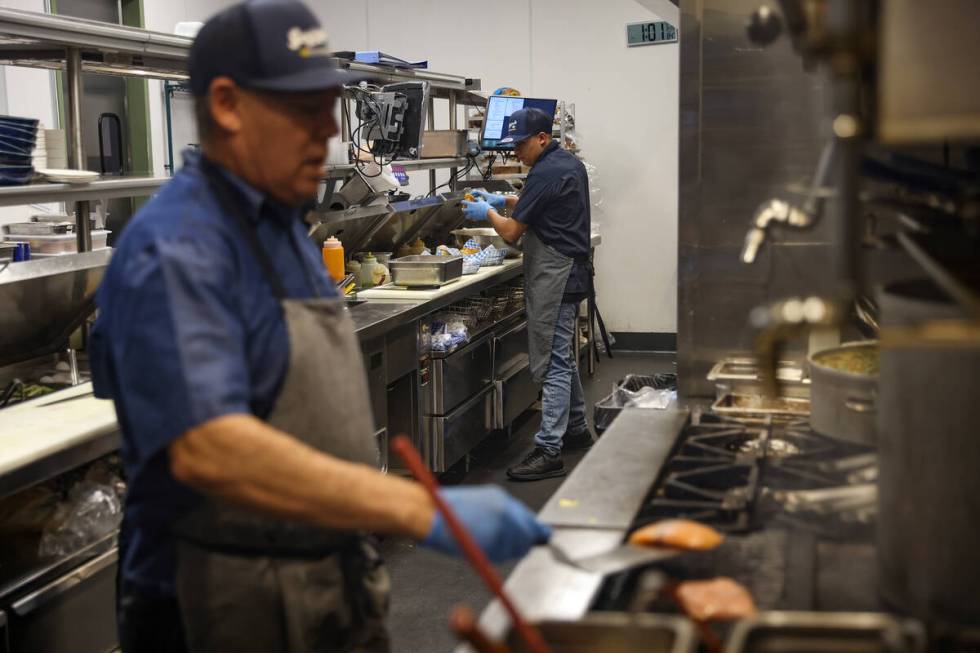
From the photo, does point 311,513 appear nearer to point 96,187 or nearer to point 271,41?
point 271,41

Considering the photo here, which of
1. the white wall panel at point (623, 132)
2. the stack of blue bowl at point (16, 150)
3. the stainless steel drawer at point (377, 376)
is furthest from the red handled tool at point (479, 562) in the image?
the white wall panel at point (623, 132)

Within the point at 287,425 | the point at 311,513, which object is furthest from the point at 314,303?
the point at 311,513

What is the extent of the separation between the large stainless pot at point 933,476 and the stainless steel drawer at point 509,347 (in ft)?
14.1

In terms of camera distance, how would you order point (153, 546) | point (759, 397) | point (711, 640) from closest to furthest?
point (711, 640)
point (153, 546)
point (759, 397)

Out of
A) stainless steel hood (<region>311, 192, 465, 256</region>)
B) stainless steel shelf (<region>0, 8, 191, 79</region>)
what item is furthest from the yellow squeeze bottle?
stainless steel shelf (<region>0, 8, 191, 79</region>)

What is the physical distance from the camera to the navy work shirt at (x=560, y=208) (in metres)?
5.47

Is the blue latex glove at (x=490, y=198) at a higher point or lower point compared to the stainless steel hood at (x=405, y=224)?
higher

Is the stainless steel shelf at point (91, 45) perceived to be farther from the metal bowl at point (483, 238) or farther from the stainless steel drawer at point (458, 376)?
the metal bowl at point (483, 238)

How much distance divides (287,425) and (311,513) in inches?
8.1

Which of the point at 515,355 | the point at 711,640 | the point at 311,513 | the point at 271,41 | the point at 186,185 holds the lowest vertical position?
the point at 515,355

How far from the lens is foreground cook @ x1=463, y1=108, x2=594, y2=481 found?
5484 millimetres

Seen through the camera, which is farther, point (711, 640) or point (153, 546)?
point (153, 546)

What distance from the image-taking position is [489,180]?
7.23 m

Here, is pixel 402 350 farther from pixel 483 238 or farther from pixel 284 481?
pixel 284 481
